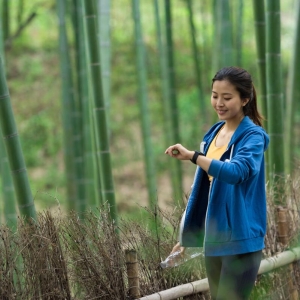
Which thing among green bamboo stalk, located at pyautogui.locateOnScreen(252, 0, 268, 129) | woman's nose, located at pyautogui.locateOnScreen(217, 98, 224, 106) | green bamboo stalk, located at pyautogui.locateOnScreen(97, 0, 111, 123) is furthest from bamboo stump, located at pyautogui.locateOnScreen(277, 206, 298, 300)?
green bamboo stalk, located at pyautogui.locateOnScreen(97, 0, 111, 123)

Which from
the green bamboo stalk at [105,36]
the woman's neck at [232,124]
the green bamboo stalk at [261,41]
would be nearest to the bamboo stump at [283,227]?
the green bamboo stalk at [261,41]

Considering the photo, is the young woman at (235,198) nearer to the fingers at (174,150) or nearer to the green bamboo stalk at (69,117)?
the fingers at (174,150)

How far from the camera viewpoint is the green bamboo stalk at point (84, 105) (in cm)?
453

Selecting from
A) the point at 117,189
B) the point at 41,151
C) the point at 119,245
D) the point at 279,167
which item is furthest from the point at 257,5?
the point at 41,151

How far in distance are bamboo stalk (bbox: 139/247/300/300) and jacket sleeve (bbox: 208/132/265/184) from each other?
71cm

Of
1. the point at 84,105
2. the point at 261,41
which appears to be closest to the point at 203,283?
the point at 261,41

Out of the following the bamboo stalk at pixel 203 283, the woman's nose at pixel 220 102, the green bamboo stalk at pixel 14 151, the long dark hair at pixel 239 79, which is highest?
the long dark hair at pixel 239 79

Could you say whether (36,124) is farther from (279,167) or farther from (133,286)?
(133,286)

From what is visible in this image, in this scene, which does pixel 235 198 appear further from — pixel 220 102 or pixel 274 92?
pixel 274 92

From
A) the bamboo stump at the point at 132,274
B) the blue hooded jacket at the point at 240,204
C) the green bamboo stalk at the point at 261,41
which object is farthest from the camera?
the green bamboo stalk at the point at 261,41

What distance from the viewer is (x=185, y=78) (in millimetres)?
12273

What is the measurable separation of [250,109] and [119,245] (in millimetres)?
713

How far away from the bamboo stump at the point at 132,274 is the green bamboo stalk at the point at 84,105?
204 centimetres

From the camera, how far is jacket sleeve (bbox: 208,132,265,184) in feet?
6.08
